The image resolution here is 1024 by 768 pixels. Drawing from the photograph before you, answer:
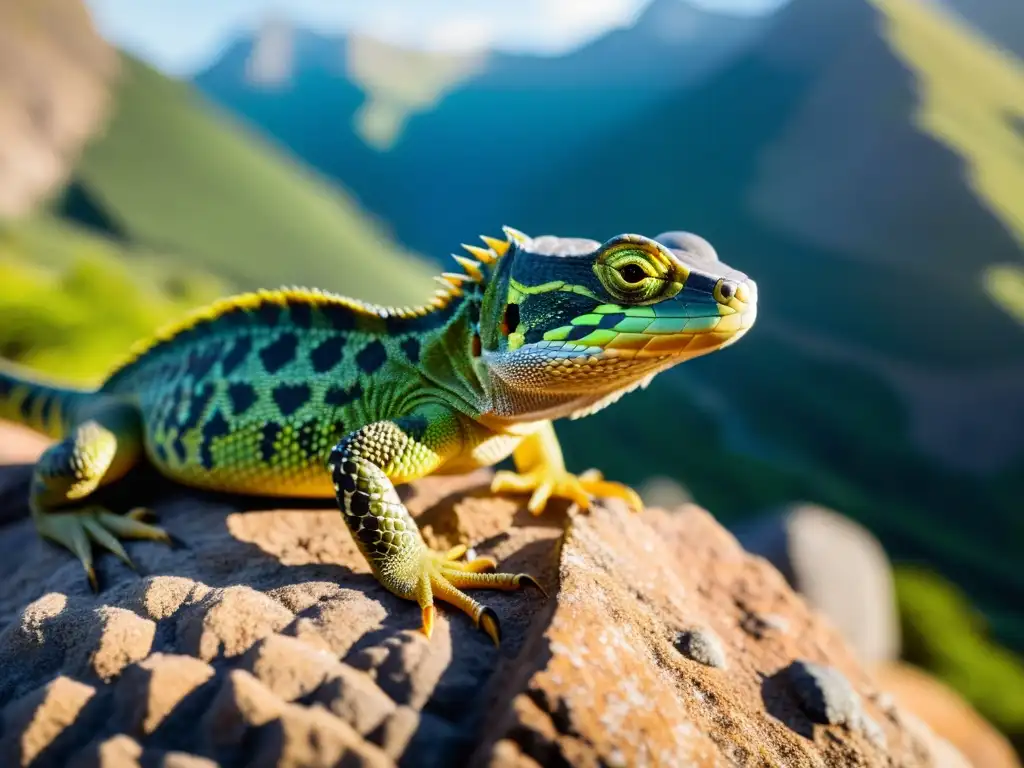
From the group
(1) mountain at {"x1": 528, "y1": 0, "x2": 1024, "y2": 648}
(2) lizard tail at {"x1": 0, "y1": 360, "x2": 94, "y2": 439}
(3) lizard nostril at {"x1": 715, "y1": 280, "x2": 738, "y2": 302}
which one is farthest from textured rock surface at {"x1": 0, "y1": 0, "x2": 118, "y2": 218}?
(3) lizard nostril at {"x1": 715, "y1": 280, "x2": 738, "y2": 302}

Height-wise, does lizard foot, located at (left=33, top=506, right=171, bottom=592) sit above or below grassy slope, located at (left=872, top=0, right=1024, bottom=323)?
below

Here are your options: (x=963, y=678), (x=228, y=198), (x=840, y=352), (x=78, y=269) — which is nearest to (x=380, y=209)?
(x=228, y=198)

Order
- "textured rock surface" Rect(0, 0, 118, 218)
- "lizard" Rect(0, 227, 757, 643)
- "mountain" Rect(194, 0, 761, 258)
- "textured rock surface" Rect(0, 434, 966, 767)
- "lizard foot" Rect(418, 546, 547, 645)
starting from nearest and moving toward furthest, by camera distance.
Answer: "textured rock surface" Rect(0, 434, 966, 767) → "lizard foot" Rect(418, 546, 547, 645) → "lizard" Rect(0, 227, 757, 643) → "textured rock surface" Rect(0, 0, 118, 218) → "mountain" Rect(194, 0, 761, 258)

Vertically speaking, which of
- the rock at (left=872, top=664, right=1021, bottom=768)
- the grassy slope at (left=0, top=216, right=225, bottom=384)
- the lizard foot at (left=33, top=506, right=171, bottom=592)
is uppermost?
the rock at (left=872, top=664, right=1021, bottom=768)

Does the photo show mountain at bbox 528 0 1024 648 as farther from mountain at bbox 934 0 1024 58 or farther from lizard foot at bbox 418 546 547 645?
lizard foot at bbox 418 546 547 645

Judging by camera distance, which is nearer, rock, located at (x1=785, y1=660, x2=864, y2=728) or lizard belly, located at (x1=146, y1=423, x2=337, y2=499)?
rock, located at (x1=785, y1=660, x2=864, y2=728)

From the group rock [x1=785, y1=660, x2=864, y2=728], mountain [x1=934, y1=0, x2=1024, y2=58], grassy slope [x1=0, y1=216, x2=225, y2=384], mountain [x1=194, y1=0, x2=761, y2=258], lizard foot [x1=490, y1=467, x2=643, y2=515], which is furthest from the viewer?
mountain [x1=194, y1=0, x2=761, y2=258]

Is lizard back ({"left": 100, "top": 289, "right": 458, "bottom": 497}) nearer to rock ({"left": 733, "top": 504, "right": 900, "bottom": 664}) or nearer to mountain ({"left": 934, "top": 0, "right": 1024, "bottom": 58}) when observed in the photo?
rock ({"left": 733, "top": 504, "right": 900, "bottom": 664})
